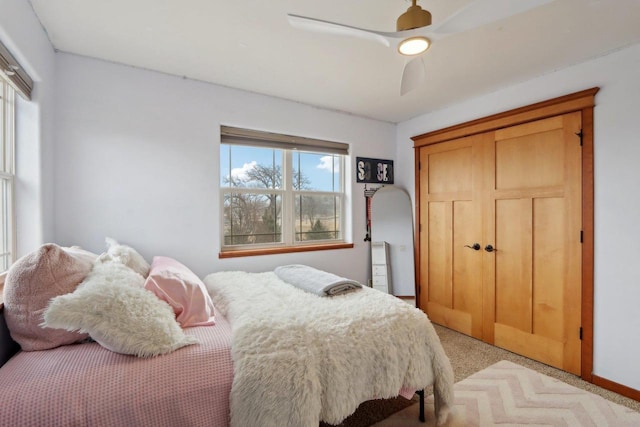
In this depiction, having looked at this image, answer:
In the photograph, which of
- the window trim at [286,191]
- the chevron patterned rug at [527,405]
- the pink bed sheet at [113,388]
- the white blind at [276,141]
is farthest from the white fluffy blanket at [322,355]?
the white blind at [276,141]

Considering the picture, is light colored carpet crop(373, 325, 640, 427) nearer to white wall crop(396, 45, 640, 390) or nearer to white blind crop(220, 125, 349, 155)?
white wall crop(396, 45, 640, 390)

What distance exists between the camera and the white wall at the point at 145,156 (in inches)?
89.1

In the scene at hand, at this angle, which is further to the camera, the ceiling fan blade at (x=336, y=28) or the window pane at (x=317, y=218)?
the window pane at (x=317, y=218)

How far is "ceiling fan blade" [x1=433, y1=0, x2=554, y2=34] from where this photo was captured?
1.15 meters

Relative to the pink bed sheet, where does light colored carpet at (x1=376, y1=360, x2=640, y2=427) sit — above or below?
below

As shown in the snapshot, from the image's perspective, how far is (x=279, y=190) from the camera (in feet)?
10.7

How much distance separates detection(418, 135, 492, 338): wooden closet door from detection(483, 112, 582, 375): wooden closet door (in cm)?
11

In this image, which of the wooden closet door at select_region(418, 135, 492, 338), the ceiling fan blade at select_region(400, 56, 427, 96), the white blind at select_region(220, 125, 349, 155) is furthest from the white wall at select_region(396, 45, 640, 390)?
the white blind at select_region(220, 125, 349, 155)

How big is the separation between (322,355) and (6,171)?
2158 mm

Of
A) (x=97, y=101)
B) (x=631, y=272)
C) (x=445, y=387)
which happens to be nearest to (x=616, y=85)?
(x=631, y=272)

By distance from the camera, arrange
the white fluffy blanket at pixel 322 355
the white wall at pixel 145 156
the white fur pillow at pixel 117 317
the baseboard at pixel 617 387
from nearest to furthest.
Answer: the white fur pillow at pixel 117 317 → the white fluffy blanket at pixel 322 355 → the baseboard at pixel 617 387 → the white wall at pixel 145 156

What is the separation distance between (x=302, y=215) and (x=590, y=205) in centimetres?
255

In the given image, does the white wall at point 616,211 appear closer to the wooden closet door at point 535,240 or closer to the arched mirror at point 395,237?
the wooden closet door at point 535,240

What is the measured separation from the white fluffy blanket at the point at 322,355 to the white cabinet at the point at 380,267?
5.39ft
